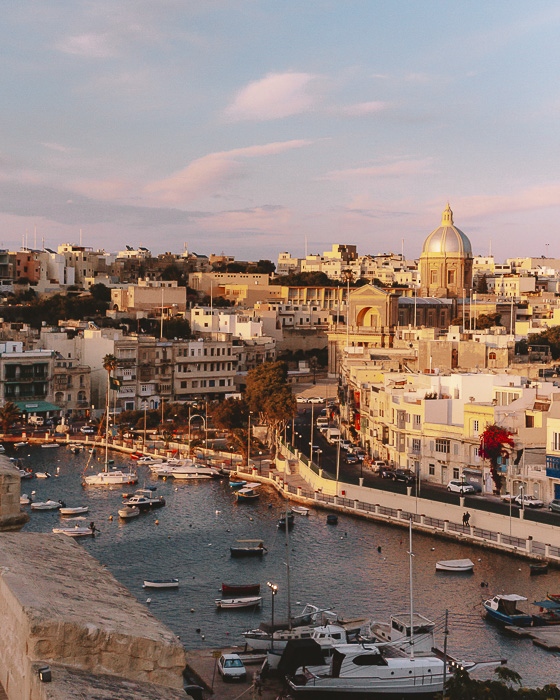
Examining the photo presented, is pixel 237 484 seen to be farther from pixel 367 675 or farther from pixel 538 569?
pixel 367 675

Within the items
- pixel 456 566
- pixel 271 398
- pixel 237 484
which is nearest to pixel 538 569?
pixel 456 566

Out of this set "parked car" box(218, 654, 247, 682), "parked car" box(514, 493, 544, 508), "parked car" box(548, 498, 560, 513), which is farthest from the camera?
"parked car" box(514, 493, 544, 508)

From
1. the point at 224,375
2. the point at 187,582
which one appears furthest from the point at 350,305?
the point at 187,582

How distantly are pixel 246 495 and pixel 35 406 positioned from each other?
27.0 meters

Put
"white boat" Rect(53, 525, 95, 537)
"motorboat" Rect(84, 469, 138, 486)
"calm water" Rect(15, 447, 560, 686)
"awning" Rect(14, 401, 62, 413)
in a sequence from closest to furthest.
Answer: "calm water" Rect(15, 447, 560, 686) → "white boat" Rect(53, 525, 95, 537) → "motorboat" Rect(84, 469, 138, 486) → "awning" Rect(14, 401, 62, 413)

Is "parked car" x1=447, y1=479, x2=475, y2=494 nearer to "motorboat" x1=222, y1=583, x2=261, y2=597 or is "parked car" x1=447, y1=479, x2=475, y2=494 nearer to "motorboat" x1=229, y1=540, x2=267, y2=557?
"motorboat" x1=229, y1=540, x2=267, y2=557

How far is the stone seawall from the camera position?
5.05m

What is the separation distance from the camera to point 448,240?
10194cm

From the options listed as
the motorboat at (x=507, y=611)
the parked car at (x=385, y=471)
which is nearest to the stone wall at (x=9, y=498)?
the motorboat at (x=507, y=611)

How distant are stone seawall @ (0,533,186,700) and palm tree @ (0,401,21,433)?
5618 cm

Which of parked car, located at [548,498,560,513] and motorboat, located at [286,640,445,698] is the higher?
parked car, located at [548,498,560,513]

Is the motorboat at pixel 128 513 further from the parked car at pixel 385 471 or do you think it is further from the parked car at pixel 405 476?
the parked car at pixel 405 476

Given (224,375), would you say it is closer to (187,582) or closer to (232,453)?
(232,453)

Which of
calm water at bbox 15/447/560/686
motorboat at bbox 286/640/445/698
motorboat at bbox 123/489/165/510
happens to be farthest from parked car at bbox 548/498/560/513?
motorboat at bbox 123/489/165/510
